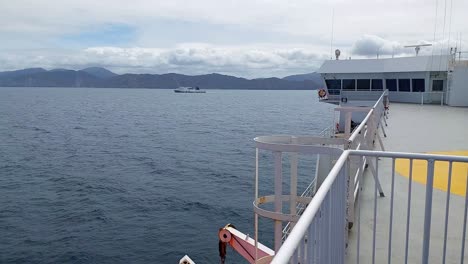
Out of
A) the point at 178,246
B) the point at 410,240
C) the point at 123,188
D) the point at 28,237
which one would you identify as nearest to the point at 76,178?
the point at 123,188

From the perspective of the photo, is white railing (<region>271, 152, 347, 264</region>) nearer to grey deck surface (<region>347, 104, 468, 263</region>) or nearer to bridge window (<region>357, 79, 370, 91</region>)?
grey deck surface (<region>347, 104, 468, 263</region>)

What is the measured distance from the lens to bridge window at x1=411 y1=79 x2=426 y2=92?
1347 inches

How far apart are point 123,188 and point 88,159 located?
11.5 m

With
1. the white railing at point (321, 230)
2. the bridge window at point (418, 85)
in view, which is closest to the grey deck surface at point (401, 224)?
the white railing at point (321, 230)

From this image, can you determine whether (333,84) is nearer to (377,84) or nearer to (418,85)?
(377,84)

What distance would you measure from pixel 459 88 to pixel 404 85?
606cm

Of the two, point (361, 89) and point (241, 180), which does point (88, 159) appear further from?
point (361, 89)

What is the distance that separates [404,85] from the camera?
35500mm

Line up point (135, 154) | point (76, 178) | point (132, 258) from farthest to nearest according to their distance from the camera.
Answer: point (135, 154) → point (76, 178) → point (132, 258)

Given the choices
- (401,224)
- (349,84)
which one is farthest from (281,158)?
(349,84)

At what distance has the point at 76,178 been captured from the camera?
29.7 metres

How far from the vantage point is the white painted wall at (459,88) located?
29.4 m

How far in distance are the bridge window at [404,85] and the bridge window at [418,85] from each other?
0.49 m

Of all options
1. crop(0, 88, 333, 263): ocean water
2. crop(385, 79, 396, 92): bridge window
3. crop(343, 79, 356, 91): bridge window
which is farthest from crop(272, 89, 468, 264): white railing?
crop(343, 79, 356, 91): bridge window
